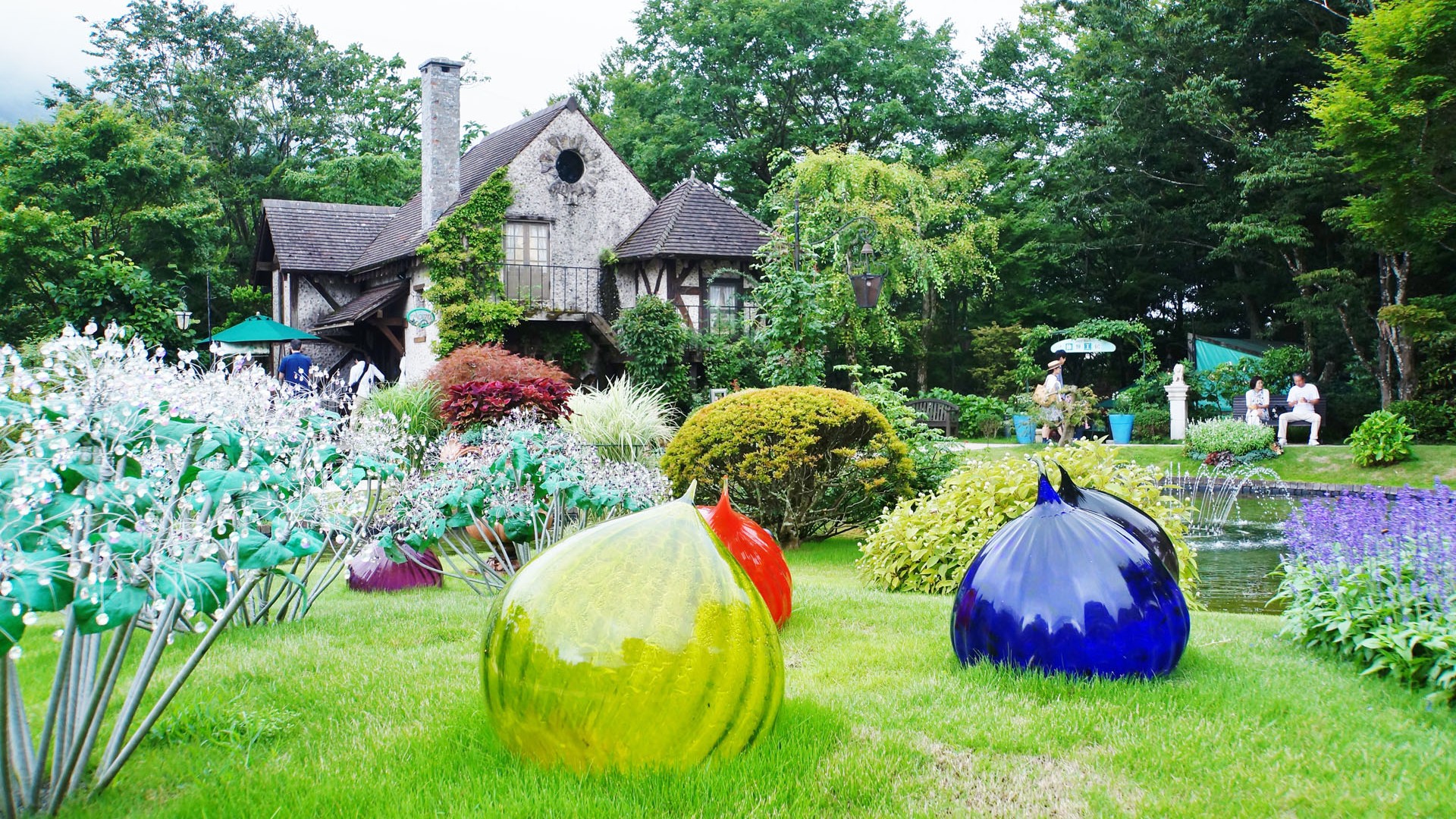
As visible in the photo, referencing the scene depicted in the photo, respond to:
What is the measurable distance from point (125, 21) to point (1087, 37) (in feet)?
127

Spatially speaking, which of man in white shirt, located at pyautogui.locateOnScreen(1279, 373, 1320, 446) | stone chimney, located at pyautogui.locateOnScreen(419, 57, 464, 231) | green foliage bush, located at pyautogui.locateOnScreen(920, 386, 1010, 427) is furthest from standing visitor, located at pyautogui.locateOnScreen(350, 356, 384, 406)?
man in white shirt, located at pyautogui.locateOnScreen(1279, 373, 1320, 446)

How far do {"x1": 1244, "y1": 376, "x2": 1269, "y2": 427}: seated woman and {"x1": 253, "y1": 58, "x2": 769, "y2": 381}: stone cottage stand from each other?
1156cm

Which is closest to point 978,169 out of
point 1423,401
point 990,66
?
point 990,66

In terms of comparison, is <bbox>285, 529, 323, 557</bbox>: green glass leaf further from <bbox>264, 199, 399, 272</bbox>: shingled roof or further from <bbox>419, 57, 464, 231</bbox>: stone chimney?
<bbox>264, 199, 399, 272</bbox>: shingled roof

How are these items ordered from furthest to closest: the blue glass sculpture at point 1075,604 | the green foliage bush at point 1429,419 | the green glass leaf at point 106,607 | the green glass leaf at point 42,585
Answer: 1. the green foliage bush at point 1429,419
2. the blue glass sculpture at point 1075,604
3. the green glass leaf at point 106,607
4. the green glass leaf at point 42,585

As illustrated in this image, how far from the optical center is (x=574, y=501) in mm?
6320

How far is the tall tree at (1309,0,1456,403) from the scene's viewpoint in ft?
58.0

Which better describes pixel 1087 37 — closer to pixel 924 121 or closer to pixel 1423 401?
pixel 924 121

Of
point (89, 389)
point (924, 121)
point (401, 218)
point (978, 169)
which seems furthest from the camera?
point (924, 121)

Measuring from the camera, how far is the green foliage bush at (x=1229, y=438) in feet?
59.8

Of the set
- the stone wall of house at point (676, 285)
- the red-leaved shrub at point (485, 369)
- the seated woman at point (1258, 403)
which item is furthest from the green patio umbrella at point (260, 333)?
the seated woman at point (1258, 403)

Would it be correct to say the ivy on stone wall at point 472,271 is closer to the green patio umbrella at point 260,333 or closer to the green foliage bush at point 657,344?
the green foliage bush at point 657,344

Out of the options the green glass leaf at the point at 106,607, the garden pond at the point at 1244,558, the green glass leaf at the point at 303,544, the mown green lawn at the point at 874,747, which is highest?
the green glass leaf at the point at 303,544

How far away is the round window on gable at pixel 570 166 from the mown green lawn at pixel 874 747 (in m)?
20.8
